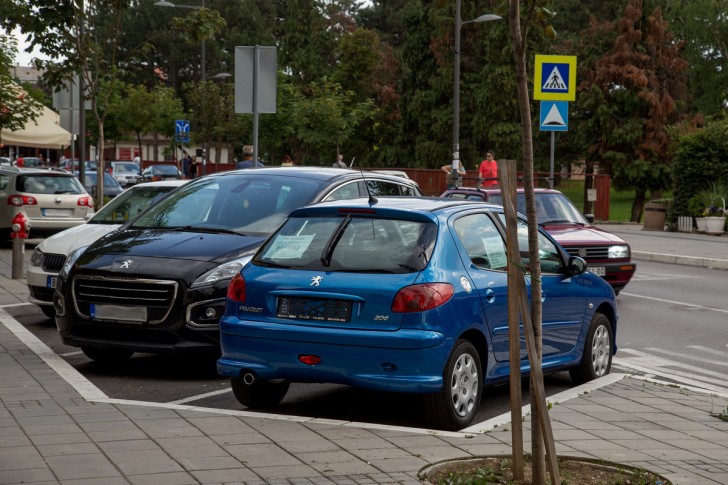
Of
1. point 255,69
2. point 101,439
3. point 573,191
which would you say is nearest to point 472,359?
point 101,439

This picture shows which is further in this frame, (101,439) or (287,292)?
(287,292)

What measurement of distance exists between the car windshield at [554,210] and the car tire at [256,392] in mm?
8876

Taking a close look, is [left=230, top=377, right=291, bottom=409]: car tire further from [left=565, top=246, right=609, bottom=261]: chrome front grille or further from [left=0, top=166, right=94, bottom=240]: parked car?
[left=0, top=166, right=94, bottom=240]: parked car

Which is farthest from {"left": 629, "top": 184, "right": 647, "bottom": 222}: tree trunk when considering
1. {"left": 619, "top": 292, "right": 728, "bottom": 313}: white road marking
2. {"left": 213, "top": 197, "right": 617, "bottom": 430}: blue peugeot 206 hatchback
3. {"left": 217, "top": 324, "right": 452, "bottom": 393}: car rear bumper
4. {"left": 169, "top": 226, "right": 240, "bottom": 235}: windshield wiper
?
{"left": 217, "top": 324, "right": 452, "bottom": 393}: car rear bumper

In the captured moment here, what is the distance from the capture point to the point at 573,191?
74250 millimetres

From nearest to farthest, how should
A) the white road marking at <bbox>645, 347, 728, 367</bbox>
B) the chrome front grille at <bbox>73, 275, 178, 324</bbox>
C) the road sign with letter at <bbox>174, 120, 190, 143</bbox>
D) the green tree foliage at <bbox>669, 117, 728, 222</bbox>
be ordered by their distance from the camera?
the chrome front grille at <bbox>73, 275, 178, 324</bbox>, the white road marking at <bbox>645, 347, 728, 367</bbox>, the green tree foliage at <bbox>669, 117, 728, 222</bbox>, the road sign with letter at <bbox>174, 120, 190, 143</bbox>

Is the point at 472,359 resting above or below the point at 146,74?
below

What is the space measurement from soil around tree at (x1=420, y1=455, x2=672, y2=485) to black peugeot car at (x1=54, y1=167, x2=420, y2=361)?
3430 mm

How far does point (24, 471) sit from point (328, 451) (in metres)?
1.56

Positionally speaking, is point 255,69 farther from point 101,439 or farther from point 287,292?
point 101,439

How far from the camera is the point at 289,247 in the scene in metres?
7.82

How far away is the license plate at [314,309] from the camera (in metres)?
7.29

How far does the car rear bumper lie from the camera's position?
7.04 metres

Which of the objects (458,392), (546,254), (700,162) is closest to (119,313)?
(458,392)
